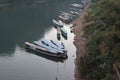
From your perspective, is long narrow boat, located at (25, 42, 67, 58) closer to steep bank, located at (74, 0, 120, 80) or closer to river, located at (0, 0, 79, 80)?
river, located at (0, 0, 79, 80)

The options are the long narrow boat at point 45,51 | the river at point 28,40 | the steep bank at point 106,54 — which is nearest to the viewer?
the steep bank at point 106,54

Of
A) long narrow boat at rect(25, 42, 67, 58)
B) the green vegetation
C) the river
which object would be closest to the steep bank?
the green vegetation

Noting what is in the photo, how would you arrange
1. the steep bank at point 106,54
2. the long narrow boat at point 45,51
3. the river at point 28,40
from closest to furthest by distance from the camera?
the steep bank at point 106,54 → the river at point 28,40 → the long narrow boat at point 45,51

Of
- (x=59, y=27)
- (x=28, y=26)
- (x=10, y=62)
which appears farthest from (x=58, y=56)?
(x=28, y=26)

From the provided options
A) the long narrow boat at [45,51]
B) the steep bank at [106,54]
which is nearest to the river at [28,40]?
the long narrow boat at [45,51]

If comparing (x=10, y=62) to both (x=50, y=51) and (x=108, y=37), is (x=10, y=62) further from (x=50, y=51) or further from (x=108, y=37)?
(x=108, y=37)

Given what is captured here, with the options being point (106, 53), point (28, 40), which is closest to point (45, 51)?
point (28, 40)

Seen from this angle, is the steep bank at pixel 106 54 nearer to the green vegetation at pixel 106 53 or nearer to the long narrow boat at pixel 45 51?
the green vegetation at pixel 106 53

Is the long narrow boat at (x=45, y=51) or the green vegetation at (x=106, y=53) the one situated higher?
the long narrow boat at (x=45, y=51)
